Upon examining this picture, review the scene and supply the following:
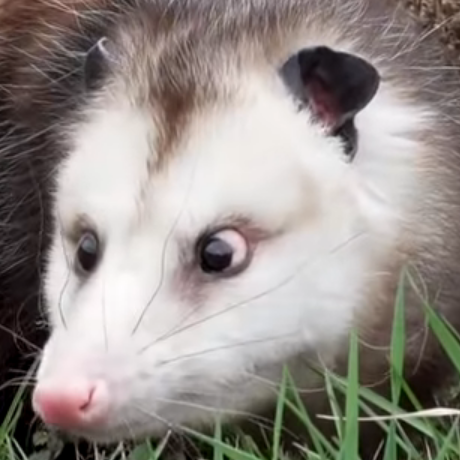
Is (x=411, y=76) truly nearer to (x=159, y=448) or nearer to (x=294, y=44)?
(x=294, y=44)

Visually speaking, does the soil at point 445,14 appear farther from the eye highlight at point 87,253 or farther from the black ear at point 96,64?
the eye highlight at point 87,253

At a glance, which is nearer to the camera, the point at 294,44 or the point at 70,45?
the point at 294,44

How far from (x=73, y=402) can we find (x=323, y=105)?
2.04 feet

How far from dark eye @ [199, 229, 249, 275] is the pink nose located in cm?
27

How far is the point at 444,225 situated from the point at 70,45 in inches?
30.5

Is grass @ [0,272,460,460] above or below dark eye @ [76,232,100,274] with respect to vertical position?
below

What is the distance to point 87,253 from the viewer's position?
2.58 m

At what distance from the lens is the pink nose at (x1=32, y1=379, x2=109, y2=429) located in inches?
92.0

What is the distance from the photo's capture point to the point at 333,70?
2.54 metres

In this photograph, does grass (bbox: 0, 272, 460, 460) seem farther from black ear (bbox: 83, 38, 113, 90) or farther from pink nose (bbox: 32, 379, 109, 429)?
black ear (bbox: 83, 38, 113, 90)

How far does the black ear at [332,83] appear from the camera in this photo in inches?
99.8

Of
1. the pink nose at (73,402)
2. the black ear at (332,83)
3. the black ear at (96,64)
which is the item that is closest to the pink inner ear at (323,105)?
the black ear at (332,83)

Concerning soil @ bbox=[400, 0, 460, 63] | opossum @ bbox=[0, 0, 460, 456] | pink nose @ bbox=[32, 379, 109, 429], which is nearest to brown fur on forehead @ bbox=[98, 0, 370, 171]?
opossum @ bbox=[0, 0, 460, 456]

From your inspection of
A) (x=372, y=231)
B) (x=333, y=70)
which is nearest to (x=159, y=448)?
(x=372, y=231)
